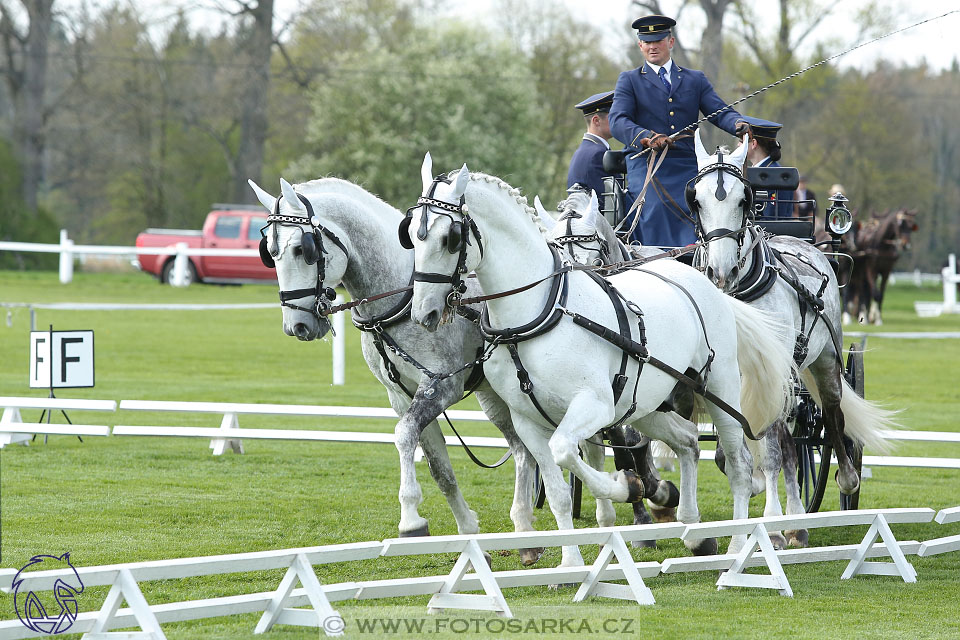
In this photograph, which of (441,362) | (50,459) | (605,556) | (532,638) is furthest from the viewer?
(50,459)

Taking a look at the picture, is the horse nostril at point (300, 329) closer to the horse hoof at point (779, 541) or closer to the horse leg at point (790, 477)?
the horse hoof at point (779, 541)

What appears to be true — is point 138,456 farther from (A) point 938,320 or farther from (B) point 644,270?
(A) point 938,320

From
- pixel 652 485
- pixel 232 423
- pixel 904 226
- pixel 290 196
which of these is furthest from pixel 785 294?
pixel 904 226

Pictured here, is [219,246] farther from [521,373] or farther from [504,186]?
[521,373]

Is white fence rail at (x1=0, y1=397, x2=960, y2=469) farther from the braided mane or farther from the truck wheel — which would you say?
the truck wheel

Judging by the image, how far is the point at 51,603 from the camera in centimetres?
510

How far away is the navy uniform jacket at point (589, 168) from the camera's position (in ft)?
25.4

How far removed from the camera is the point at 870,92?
140 feet

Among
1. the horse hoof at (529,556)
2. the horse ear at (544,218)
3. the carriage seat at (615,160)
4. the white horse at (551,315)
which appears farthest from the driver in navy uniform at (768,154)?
the horse hoof at (529,556)

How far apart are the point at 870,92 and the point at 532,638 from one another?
1644 inches

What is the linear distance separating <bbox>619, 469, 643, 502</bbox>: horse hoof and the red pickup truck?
880 inches

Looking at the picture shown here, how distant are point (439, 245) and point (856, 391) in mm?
4338

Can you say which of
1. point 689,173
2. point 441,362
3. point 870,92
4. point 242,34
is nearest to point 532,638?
point 441,362

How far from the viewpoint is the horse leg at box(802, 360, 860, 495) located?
24.3 feet
